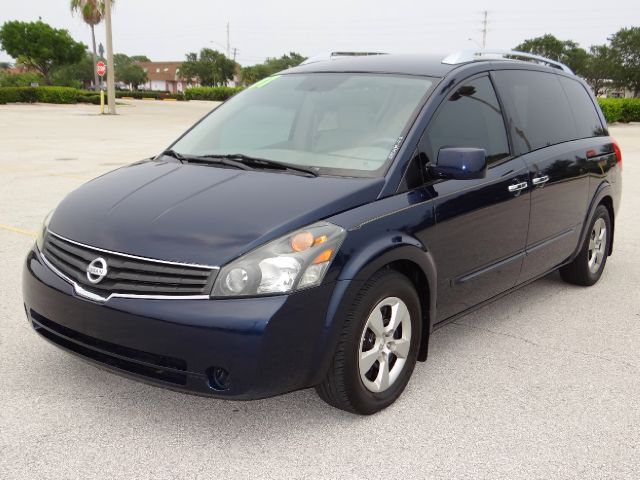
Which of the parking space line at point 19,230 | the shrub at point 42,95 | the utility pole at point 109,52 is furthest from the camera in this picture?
the shrub at point 42,95

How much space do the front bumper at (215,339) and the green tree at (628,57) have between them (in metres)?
95.8

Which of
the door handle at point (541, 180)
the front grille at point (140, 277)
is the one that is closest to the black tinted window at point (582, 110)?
the door handle at point (541, 180)

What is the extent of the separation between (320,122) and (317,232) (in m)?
1.25

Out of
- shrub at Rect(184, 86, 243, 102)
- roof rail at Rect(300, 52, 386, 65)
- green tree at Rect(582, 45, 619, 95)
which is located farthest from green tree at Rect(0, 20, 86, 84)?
roof rail at Rect(300, 52, 386, 65)

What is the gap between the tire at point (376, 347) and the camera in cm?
320

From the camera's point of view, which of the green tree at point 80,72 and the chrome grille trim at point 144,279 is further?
the green tree at point 80,72

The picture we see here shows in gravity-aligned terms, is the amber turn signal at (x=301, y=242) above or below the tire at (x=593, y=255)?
above

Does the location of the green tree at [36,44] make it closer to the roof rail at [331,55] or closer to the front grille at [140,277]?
the roof rail at [331,55]

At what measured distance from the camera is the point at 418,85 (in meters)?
4.07

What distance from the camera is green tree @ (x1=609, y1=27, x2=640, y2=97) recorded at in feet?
290

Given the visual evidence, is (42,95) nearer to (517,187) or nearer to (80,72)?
(517,187)

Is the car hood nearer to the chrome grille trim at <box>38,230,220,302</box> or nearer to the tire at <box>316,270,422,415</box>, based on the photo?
the chrome grille trim at <box>38,230,220,302</box>

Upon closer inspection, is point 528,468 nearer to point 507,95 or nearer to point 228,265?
point 228,265

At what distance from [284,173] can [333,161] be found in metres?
0.28
